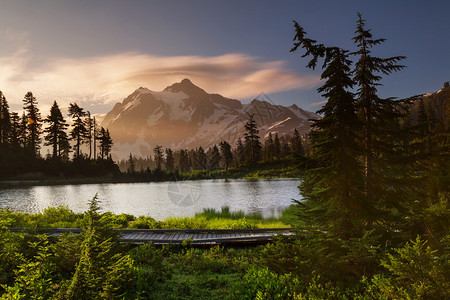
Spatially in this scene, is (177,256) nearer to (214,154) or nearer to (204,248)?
(204,248)

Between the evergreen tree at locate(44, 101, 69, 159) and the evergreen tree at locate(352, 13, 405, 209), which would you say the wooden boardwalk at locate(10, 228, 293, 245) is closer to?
the evergreen tree at locate(352, 13, 405, 209)

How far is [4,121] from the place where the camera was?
214 ft

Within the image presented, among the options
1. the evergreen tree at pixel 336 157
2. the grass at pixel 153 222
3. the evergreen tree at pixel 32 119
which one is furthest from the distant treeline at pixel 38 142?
the evergreen tree at pixel 336 157

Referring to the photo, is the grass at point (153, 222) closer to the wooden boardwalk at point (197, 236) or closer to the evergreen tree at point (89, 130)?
the wooden boardwalk at point (197, 236)

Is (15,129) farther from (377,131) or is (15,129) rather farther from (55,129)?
(377,131)

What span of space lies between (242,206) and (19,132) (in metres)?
75.9

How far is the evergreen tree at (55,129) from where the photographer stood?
70000mm

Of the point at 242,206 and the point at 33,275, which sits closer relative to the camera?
the point at 33,275

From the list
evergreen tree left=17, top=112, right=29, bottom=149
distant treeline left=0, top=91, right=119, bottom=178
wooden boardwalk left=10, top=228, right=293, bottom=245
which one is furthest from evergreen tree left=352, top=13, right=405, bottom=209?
evergreen tree left=17, top=112, right=29, bottom=149

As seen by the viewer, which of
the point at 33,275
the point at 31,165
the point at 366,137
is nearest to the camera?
the point at 33,275

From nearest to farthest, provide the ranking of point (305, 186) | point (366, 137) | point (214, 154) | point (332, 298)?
point (332, 298) < point (366, 137) < point (305, 186) < point (214, 154)

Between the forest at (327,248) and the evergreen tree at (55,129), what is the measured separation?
72453mm

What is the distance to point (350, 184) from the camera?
24.6 feet

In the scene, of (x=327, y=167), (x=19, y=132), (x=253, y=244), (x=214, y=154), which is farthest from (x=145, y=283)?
(x=214, y=154)
